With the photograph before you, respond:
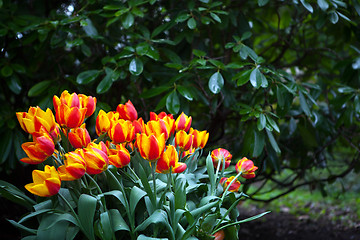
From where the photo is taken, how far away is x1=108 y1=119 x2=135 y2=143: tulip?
849mm

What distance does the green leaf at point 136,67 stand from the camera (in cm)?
143

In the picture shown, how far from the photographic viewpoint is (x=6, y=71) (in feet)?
5.50

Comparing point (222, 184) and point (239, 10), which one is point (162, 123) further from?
point (239, 10)

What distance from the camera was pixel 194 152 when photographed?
102 cm

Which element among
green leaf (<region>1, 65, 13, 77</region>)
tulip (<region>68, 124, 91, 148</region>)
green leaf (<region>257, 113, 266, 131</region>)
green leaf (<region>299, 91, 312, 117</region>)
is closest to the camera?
tulip (<region>68, 124, 91, 148</region>)

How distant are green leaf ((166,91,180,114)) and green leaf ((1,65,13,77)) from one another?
0.80 m

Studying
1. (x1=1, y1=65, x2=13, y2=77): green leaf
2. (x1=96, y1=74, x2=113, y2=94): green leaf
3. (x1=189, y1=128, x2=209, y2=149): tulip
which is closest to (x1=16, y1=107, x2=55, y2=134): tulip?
(x1=189, y1=128, x2=209, y2=149): tulip

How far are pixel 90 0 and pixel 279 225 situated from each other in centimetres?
191

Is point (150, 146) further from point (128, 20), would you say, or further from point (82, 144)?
point (128, 20)

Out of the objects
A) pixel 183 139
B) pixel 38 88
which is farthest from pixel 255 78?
pixel 38 88

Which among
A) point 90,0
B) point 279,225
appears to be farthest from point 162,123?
point 279,225

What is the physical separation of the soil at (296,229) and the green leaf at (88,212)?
1.57m

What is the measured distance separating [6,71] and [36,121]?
1032 millimetres

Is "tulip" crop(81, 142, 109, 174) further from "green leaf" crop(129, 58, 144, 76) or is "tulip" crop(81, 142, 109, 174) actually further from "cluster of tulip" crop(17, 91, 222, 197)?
"green leaf" crop(129, 58, 144, 76)
